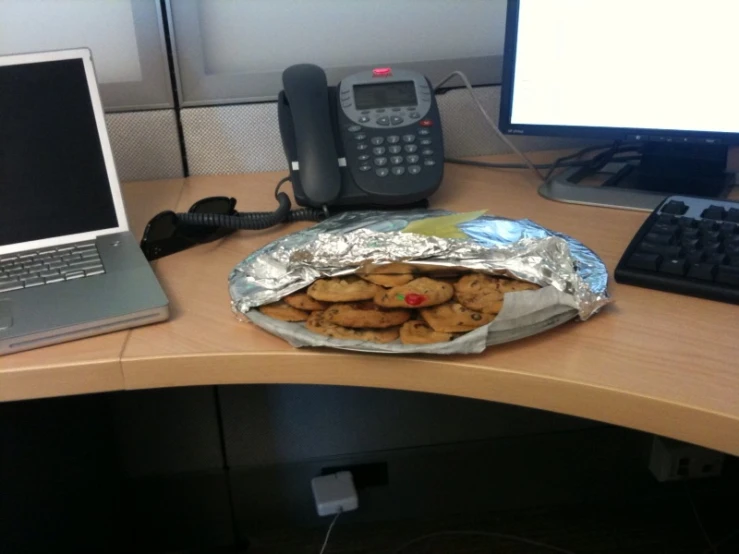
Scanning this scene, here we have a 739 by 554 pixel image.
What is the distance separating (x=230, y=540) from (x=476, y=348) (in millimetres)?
888

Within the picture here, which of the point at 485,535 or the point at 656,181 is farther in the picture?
the point at 485,535

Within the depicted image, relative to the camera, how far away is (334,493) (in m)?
1.22

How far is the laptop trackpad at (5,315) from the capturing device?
605 millimetres

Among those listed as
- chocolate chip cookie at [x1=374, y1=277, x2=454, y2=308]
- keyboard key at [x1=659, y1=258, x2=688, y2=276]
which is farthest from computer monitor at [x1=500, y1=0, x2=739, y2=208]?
chocolate chip cookie at [x1=374, y1=277, x2=454, y2=308]

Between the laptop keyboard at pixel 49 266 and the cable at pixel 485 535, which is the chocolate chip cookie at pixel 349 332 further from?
the cable at pixel 485 535

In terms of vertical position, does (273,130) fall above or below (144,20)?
below

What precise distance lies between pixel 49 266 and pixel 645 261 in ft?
1.98

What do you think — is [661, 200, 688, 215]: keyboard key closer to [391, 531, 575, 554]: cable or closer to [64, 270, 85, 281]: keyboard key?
[64, 270, 85, 281]: keyboard key

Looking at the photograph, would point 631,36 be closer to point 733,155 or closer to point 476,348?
point 733,155

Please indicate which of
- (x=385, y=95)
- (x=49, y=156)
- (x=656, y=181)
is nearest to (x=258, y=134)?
(x=385, y=95)

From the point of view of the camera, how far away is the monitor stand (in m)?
0.87

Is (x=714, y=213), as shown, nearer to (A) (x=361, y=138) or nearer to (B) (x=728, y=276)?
(B) (x=728, y=276)

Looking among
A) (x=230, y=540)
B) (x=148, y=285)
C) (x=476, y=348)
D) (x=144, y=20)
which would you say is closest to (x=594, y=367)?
(x=476, y=348)

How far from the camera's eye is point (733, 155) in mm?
1049
